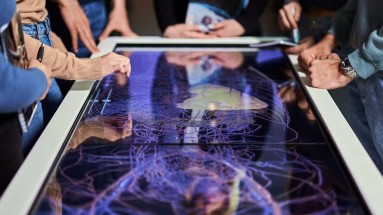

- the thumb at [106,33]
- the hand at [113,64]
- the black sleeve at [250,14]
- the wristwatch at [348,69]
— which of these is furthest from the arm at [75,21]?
the wristwatch at [348,69]

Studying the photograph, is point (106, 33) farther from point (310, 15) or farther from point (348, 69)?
point (348, 69)

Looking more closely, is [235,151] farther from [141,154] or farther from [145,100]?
[145,100]

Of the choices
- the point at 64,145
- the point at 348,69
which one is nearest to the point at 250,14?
the point at 348,69

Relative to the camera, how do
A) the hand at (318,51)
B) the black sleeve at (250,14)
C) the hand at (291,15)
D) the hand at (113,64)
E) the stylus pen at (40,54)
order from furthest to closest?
the black sleeve at (250,14) → the hand at (291,15) → the hand at (318,51) → the hand at (113,64) → the stylus pen at (40,54)

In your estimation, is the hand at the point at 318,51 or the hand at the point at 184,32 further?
the hand at the point at 184,32

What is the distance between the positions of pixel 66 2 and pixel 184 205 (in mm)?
1016

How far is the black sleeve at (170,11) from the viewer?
6.05 ft

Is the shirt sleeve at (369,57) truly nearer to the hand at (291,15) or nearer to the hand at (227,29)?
the hand at (291,15)

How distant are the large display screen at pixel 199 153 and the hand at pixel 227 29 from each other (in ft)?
1.25

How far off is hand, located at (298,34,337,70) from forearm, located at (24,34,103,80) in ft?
1.87

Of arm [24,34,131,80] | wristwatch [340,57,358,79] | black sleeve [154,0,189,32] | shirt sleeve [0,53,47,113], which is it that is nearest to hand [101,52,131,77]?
arm [24,34,131,80]

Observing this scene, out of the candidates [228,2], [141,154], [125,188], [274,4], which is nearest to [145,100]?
[141,154]

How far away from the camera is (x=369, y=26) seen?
126cm

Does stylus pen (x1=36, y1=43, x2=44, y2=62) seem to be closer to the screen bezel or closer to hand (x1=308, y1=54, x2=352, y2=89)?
the screen bezel
